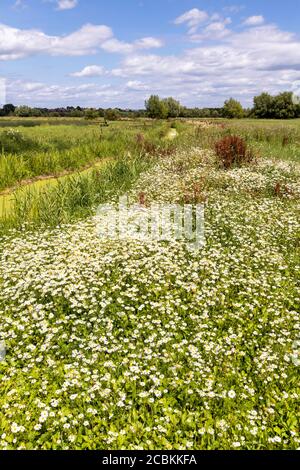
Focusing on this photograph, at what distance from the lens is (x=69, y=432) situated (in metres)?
3.90

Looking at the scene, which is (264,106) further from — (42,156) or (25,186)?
(25,186)

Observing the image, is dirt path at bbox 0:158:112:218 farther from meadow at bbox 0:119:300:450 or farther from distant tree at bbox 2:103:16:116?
distant tree at bbox 2:103:16:116

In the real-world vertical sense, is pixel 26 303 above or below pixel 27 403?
above

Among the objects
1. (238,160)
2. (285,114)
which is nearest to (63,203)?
(238,160)

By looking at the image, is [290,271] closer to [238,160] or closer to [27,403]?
[27,403]

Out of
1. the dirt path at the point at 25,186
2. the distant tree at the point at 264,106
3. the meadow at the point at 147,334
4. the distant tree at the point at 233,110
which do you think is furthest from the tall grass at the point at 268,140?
the distant tree at the point at 233,110

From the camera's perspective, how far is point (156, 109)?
9419cm

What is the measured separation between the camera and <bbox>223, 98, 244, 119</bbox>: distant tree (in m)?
93.8

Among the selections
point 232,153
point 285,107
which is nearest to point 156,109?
point 285,107

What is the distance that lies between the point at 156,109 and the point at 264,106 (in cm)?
2725

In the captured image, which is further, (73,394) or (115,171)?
(115,171)
